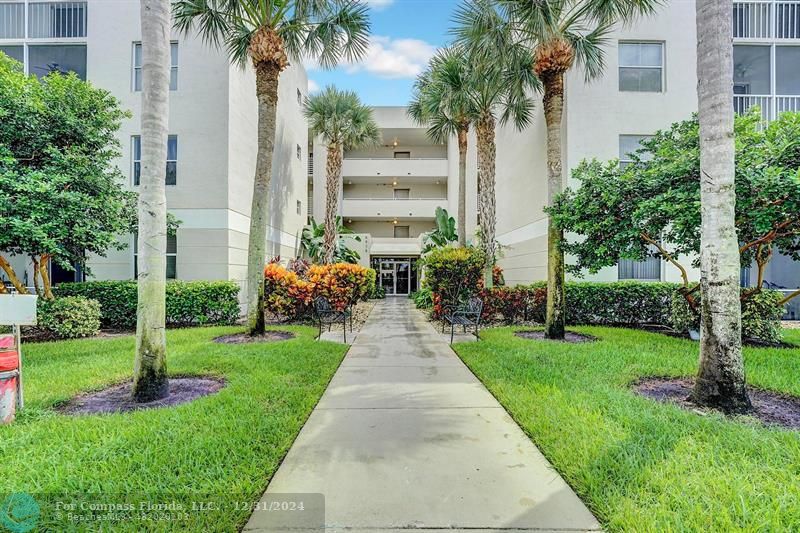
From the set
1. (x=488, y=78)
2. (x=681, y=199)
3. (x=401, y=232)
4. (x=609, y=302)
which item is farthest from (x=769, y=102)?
(x=401, y=232)

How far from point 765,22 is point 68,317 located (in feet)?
75.8

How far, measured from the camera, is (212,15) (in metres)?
9.44

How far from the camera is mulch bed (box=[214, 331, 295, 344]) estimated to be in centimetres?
885

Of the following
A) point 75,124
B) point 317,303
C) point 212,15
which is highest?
point 212,15

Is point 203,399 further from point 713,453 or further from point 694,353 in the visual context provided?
point 694,353

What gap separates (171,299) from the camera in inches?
429

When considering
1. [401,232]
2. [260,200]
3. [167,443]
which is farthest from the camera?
[401,232]

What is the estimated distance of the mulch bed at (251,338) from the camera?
885cm

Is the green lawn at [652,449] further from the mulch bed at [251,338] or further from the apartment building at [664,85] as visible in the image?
the apartment building at [664,85]

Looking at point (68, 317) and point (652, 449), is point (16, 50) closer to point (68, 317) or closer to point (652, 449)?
point (68, 317)

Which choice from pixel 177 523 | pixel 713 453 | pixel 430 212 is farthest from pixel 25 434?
pixel 430 212

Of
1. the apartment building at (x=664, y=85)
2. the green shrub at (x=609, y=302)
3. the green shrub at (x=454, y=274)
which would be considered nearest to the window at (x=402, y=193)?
the apartment building at (x=664, y=85)

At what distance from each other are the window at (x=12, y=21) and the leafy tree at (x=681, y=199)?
18.5 meters

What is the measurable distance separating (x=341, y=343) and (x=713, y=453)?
6890mm
